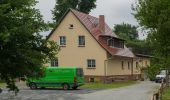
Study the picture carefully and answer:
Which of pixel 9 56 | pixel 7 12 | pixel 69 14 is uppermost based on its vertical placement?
pixel 69 14

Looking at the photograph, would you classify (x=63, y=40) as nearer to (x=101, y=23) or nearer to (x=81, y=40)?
(x=81, y=40)

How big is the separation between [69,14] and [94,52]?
550cm

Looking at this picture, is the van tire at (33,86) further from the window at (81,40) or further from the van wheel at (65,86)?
the window at (81,40)

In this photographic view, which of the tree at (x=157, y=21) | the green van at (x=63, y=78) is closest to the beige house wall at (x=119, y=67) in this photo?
the green van at (x=63, y=78)

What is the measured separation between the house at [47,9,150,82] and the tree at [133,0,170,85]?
35257 millimetres

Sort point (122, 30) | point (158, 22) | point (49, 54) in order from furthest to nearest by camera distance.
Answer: point (122, 30)
point (158, 22)
point (49, 54)

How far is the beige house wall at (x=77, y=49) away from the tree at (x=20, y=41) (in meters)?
43.6

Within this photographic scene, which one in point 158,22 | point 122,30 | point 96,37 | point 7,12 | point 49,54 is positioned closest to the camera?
point 7,12

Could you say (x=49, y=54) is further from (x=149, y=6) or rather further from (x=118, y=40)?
(x=118, y=40)

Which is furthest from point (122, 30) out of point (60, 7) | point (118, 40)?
point (118, 40)

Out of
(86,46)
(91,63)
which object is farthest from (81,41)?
(91,63)

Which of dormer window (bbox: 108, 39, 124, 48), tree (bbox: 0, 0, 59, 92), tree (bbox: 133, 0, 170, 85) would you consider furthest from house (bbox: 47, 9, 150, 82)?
tree (bbox: 0, 0, 59, 92)

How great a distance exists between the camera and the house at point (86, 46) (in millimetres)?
62500

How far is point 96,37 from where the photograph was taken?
62812 millimetres
